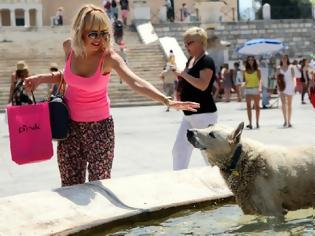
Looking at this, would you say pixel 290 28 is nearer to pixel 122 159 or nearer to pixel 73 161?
pixel 122 159

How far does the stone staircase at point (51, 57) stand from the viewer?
28922mm

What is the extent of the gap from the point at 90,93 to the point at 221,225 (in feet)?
4.27

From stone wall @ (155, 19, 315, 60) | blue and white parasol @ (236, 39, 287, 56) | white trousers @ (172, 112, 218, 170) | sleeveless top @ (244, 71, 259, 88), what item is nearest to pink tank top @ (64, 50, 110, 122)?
white trousers @ (172, 112, 218, 170)

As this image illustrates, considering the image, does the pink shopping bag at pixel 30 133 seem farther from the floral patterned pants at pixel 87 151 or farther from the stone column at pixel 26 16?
the stone column at pixel 26 16

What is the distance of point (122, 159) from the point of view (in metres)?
11.2

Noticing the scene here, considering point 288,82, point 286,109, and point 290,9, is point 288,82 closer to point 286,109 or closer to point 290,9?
point 286,109

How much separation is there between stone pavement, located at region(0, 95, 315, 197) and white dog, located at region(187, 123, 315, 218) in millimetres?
3852

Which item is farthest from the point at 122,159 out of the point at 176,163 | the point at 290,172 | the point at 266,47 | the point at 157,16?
the point at 157,16

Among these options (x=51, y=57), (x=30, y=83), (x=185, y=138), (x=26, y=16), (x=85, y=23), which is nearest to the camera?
(x=85, y=23)

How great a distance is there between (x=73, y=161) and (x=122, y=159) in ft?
18.4

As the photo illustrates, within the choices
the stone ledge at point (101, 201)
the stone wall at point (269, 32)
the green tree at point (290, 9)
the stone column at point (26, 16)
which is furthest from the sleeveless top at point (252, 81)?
the green tree at point (290, 9)

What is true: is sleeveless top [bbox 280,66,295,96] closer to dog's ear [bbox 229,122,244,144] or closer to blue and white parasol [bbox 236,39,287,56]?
dog's ear [bbox 229,122,244,144]

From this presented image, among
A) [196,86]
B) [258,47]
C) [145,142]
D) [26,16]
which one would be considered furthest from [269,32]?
[196,86]

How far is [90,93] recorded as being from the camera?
543cm
